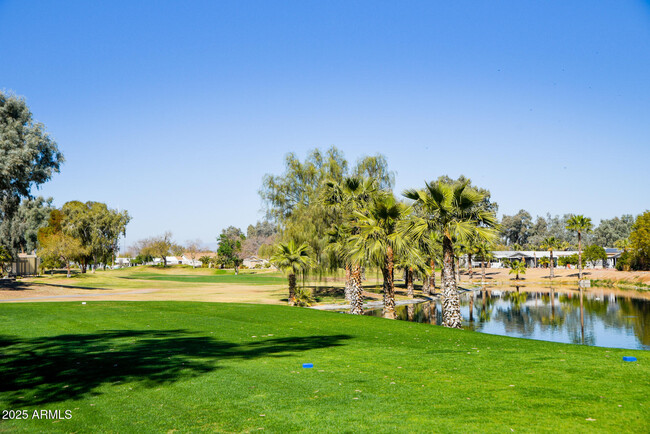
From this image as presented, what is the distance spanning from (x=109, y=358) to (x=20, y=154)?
28245 millimetres

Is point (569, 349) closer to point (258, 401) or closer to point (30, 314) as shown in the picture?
point (258, 401)

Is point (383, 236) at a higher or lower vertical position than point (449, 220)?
lower

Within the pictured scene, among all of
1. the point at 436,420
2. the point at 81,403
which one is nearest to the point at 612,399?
the point at 436,420

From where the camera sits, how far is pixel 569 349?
12820 mm

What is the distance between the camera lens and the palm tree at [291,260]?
3441 cm

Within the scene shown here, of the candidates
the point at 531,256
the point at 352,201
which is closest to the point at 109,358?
the point at 352,201

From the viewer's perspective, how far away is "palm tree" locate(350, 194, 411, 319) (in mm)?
24266

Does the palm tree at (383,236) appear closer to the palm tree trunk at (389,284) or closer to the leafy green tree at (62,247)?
the palm tree trunk at (389,284)

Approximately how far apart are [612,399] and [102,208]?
8134cm

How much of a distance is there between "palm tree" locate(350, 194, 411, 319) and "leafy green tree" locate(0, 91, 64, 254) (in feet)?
79.5

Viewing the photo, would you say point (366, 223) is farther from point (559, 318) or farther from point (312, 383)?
point (559, 318)

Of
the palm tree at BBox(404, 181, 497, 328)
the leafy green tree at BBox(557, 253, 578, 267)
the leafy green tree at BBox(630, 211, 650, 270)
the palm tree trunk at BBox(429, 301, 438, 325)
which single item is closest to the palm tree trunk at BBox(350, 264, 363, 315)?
the palm tree trunk at BBox(429, 301, 438, 325)

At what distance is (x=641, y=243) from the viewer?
246 ft

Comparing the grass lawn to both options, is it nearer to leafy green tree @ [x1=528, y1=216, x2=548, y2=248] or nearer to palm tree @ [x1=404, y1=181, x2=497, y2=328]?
palm tree @ [x1=404, y1=181, x2=497, y2=328]
